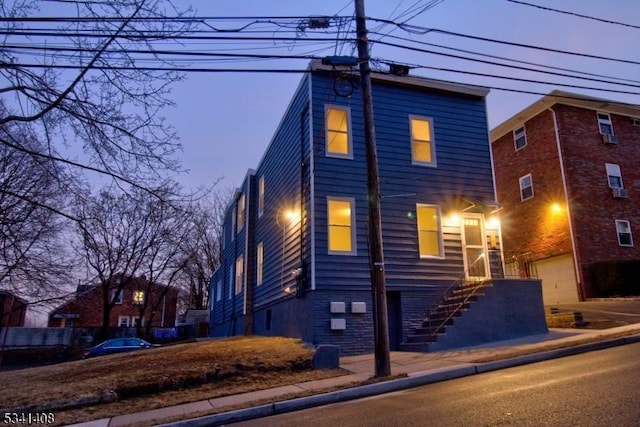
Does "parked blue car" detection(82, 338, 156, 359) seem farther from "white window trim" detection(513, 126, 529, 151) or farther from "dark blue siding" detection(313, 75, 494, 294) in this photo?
"white window trim" detection(513, 126, 529, 151)

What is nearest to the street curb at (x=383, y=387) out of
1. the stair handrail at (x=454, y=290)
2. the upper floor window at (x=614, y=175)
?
the stair handrail at (x=454, y=290)

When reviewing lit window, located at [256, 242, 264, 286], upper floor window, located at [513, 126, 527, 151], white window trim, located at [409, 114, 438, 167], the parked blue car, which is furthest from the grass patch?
upper floor window, located at [513, 126, 527, 151]

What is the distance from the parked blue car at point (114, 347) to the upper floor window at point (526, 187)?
21462 mm

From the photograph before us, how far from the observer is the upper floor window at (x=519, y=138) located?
25683 millimetres

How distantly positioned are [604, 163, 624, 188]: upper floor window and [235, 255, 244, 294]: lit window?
722 inches

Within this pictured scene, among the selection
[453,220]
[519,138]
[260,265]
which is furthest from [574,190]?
[260,265]

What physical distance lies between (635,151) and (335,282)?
65.7ft

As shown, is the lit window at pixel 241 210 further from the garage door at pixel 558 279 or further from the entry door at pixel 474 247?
the garage door at pixel 558 279

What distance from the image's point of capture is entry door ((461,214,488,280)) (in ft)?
50.7

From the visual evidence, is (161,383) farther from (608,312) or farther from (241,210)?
(241,210)

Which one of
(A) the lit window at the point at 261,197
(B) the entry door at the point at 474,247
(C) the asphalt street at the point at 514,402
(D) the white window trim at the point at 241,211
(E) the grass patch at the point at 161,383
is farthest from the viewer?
(D) the white window trim at the point at 241,211

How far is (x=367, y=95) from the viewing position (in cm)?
1030

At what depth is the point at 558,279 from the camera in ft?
74.0

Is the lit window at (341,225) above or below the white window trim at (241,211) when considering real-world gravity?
below
